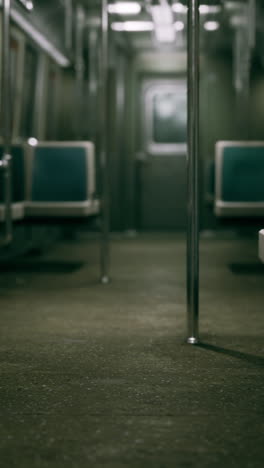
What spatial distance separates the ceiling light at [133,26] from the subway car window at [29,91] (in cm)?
162

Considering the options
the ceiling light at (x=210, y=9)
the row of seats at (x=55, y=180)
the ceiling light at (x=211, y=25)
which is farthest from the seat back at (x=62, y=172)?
the ceiling light at (x=211, y=25)

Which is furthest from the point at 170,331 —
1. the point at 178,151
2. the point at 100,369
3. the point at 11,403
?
the point at 178,151

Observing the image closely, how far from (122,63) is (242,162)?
4.31 m

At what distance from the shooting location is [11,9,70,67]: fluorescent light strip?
6502mm

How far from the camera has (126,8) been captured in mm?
8102

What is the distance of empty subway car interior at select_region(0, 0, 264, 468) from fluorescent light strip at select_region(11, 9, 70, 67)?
33 millimetres

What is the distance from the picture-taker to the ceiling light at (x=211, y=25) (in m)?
8.83

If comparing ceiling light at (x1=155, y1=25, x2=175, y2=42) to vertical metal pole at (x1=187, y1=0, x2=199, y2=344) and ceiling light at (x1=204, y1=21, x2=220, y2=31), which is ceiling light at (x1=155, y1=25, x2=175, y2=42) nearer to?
ceiling light at (x1=204, y1=21, x2=220, y2=31)

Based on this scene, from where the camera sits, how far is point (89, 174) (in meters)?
6.09

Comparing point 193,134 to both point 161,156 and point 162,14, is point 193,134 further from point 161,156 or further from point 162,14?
point 161,156

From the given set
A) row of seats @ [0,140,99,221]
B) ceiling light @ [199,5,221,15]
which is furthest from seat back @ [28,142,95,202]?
ceiling light @ [199,5,221,15]

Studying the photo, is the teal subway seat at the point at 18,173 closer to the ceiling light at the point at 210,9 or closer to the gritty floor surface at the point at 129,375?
the gritty floor surface at the point at 129,375

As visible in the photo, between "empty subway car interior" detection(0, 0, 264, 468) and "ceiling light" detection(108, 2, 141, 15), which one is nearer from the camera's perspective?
"empty subway car interior" detection(0, 0, 264, 468)

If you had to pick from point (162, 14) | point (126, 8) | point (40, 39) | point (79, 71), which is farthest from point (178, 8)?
point (40, 39)
